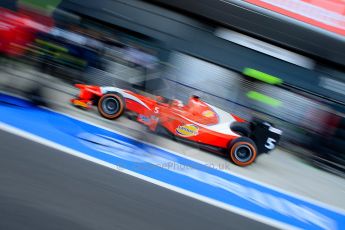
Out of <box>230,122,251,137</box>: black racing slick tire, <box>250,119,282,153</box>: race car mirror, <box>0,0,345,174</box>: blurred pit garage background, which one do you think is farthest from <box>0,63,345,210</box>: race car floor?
<box>0,0,345,174</box>: blurred pit garage background

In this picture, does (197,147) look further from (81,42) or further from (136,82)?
(81,42)

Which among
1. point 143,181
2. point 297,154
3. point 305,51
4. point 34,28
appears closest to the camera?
point 143,181

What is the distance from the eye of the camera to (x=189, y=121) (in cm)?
672

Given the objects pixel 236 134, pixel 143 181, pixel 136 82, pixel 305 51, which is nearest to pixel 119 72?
pixel 136 82

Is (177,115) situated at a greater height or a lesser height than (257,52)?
lesser

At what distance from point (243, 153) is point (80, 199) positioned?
3.53 m

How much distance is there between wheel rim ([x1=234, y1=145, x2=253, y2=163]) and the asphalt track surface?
6.92ft

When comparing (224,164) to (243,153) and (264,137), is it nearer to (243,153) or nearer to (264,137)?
(243,153)

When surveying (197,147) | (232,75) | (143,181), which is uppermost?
(232,75)

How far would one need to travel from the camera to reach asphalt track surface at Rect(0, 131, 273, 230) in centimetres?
365

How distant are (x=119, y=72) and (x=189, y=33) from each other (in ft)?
11.3

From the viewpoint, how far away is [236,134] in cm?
689

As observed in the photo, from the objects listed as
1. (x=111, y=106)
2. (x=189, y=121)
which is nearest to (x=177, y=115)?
(x=189, y=121)

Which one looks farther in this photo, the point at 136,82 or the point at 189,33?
the point at 189,33
